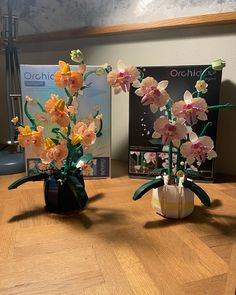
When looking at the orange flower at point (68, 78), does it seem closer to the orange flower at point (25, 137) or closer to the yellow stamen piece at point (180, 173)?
the orange flower at point (25, 137)

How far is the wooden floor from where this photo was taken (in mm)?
400

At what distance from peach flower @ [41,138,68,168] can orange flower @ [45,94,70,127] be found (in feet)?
0.14

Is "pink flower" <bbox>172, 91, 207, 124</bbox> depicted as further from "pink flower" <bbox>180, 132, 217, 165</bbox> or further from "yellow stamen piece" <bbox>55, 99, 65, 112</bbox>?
"yellow stamen piece" <bbox>55, 99, 65, 112</bbox>

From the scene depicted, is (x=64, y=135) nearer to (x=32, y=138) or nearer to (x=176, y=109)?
(x=32, y=138)

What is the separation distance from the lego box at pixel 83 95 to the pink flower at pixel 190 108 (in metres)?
0.29

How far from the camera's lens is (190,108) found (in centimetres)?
52

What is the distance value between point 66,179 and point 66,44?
59cm

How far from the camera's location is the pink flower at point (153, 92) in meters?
0.53

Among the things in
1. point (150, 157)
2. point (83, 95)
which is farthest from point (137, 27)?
point (150, 157)

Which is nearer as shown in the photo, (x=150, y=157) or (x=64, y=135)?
(x=64, y=135)

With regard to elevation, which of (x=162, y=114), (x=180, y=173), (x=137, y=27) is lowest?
(x=180, y=173)

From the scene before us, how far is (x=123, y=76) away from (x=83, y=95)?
0.26 meters

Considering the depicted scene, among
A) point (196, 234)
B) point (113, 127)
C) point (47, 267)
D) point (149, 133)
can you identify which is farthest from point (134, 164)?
point (47, 267)

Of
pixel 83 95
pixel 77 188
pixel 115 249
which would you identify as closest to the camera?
pixel 115 249
